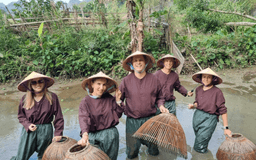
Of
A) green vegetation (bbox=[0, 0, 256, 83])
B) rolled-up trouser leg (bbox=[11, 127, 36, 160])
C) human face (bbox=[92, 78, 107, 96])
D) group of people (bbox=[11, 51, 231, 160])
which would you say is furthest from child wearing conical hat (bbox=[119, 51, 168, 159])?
green vegetation (bbox=[0, 0, 256, 83])

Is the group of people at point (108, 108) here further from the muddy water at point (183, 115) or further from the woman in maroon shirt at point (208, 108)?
the muddy water at point (183, 115)

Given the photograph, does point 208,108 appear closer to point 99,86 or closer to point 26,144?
point 99,86

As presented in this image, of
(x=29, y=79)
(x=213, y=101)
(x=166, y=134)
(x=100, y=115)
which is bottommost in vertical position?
(x=166, y=134)

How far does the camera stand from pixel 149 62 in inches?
123

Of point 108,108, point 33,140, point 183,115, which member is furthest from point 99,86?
point 183,115

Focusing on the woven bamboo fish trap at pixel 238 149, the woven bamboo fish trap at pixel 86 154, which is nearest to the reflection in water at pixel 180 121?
the woven bamboo fish trap at pixel 238 149

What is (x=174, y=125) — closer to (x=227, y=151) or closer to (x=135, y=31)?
(x=227, y=151)

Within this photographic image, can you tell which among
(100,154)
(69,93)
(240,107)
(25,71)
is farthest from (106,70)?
(100,154)

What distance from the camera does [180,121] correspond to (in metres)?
4.73

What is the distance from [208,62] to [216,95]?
619 cm

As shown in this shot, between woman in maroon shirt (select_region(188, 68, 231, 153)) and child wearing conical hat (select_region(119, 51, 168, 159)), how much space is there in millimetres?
776

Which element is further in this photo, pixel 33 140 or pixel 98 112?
pixel 33 140

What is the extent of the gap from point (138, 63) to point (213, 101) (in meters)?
1.40

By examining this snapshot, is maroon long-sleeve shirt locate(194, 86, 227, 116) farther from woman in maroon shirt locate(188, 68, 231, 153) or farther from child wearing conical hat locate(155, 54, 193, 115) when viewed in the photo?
child wearing conical hat locate(155, 54, 193, 115)
